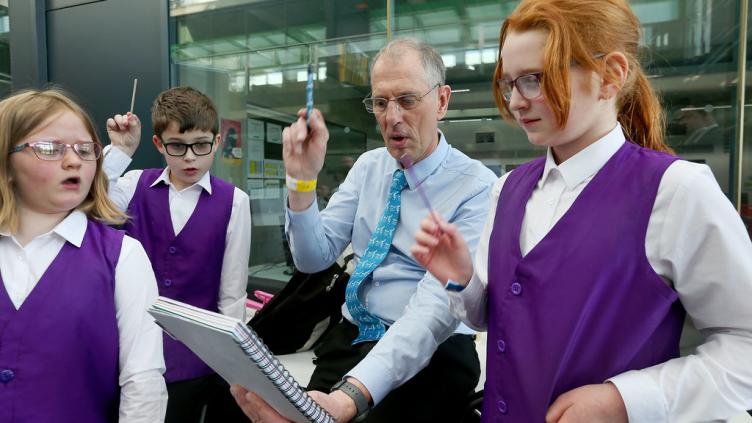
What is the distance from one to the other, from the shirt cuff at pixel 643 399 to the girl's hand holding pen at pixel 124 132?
227 cm

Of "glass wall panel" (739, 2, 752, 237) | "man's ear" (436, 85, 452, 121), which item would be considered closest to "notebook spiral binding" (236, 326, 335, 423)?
"man's ear" (436, 85, 452, 121)

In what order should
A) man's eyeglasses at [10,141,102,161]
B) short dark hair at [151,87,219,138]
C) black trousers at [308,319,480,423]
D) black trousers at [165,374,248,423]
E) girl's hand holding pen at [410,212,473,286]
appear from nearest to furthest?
girl's hand holding pen at [410,212,473,286] → man's eyeglasses at [10,141,102,161] → black trousers at [308,319,480,423] → black trousers at [165,374,248,423] → short dark hair at [151,87,219,138]

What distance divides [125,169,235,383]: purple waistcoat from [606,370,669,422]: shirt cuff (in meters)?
1.67

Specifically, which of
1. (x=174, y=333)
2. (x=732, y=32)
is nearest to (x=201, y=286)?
(x=174, y=333)

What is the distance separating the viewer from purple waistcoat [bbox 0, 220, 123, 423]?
1106 millimetres

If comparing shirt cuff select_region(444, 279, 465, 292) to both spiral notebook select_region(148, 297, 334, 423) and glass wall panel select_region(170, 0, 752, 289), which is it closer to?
spiral notebook select_region(148, 297, 334, 423)

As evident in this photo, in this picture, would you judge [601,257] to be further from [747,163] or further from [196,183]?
[747,163]

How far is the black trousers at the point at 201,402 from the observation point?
1945 millimetres

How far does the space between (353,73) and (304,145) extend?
2.87m

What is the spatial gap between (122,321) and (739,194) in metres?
3.30

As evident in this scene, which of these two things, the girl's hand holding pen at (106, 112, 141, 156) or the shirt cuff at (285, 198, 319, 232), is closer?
the shirt cuff at (285, 198, 319, 232)

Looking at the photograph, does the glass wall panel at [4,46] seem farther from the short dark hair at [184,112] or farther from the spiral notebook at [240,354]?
the spiral notebook at [240,354]

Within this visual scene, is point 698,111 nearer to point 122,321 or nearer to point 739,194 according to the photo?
point 739,194

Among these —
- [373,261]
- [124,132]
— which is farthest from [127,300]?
[124,132]
